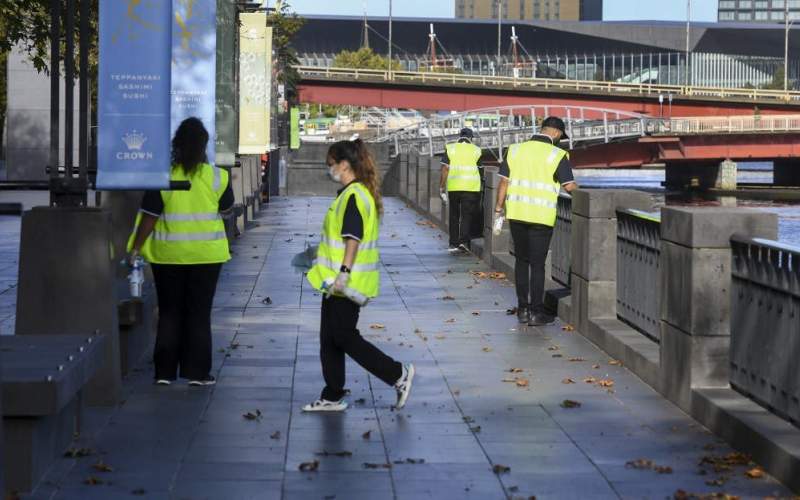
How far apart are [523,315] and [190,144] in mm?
4704

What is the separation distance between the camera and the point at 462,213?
23.2 meters

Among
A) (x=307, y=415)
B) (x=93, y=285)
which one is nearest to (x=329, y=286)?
(x=307, y=415)

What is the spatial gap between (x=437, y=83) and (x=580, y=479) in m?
95.4

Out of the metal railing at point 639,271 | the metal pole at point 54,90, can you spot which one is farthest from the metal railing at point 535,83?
the metal pole at point 54,90

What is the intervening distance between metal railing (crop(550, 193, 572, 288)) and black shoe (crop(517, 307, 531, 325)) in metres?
1.31

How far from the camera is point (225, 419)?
368 inches

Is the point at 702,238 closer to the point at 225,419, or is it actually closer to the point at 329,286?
the point at 329,286

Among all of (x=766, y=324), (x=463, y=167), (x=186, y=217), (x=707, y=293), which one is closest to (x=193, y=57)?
(x=186, y=217)

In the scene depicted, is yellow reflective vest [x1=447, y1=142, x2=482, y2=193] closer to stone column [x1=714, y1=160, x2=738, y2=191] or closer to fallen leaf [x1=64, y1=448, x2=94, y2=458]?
fallen leaf [x1=64, y1=448, x2=94, y2=458]

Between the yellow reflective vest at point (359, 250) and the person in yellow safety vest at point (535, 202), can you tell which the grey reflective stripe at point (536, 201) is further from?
the yellow reflective vest at point (359, 250)

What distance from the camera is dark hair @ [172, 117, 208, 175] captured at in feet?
34.6

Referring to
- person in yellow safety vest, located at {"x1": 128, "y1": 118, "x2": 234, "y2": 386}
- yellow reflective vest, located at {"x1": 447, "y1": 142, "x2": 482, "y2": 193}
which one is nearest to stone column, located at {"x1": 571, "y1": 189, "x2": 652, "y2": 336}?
person in yellow safety vest, located at {"x1": 128, "y1": 118, "x2": 234, "y2": 386}

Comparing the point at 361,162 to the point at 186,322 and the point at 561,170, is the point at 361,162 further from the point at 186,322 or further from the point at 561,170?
the point at 561,170

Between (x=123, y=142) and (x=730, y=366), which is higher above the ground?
(x=123, y=142)
